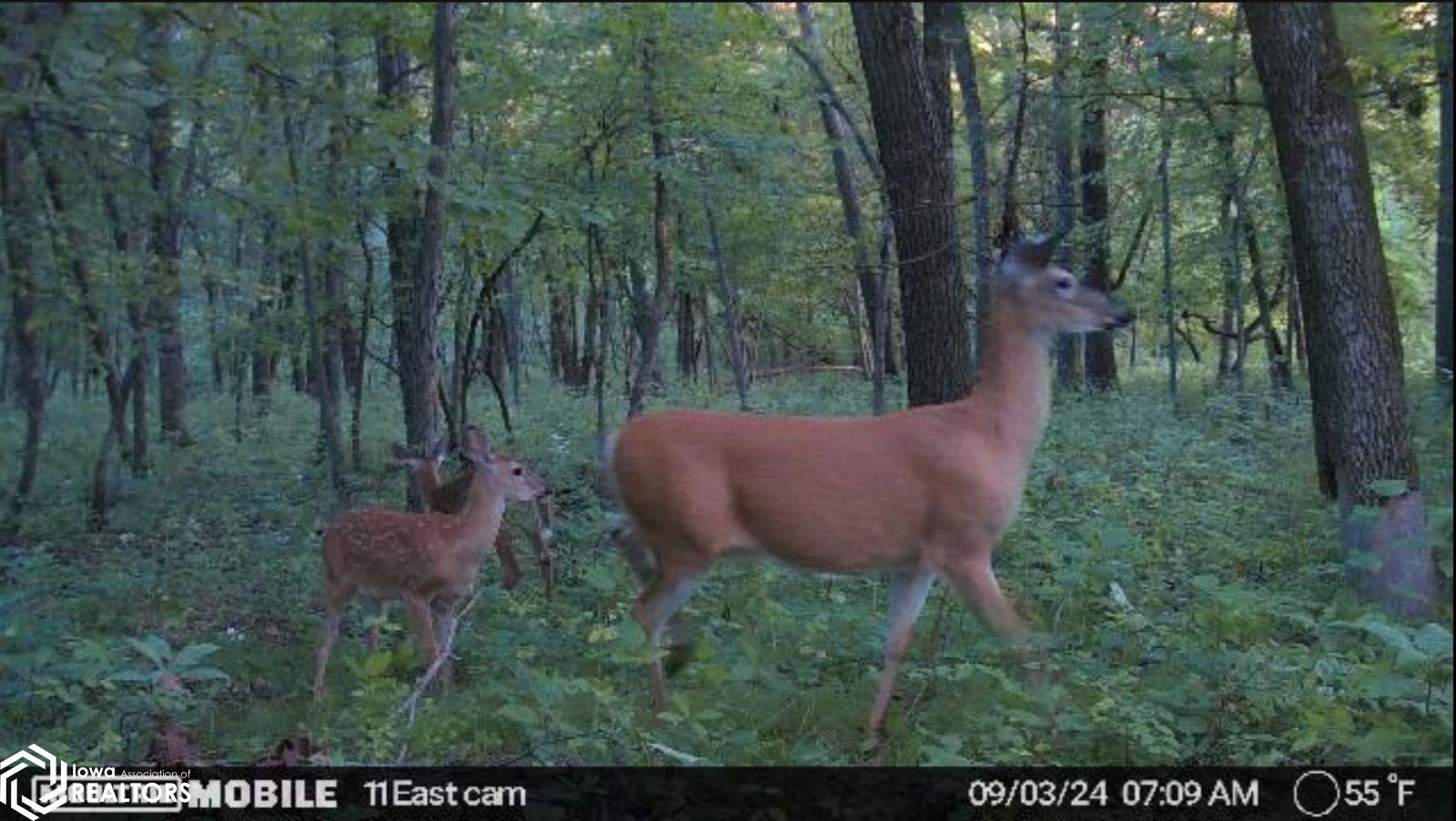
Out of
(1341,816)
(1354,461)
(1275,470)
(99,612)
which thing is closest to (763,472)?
(1341,816)

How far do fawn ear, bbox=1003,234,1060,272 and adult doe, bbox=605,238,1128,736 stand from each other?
522mm

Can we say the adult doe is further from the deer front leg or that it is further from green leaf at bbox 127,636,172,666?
Result: the deer front leg

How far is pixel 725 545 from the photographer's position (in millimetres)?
5070

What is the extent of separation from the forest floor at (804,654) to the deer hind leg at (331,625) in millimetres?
114

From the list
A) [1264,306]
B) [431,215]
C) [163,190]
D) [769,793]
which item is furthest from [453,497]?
[1264,306]

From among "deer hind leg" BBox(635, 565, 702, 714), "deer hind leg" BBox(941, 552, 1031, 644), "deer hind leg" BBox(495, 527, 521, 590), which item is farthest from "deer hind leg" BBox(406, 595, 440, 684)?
"deer hind leg" BBox(941, 552, 1031, 644)

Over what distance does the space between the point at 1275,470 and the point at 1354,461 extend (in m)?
4.29

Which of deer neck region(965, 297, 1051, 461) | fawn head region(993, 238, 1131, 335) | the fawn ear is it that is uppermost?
the fawn ear

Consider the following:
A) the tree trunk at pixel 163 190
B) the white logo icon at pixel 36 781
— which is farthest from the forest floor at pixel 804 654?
the tree trunk at pixel 163 190

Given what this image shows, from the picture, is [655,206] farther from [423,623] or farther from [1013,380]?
[1013,380]

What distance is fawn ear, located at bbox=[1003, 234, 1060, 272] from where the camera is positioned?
17.5 feet

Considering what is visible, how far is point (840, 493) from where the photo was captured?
4973 millimetres

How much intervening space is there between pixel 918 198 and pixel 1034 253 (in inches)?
110
